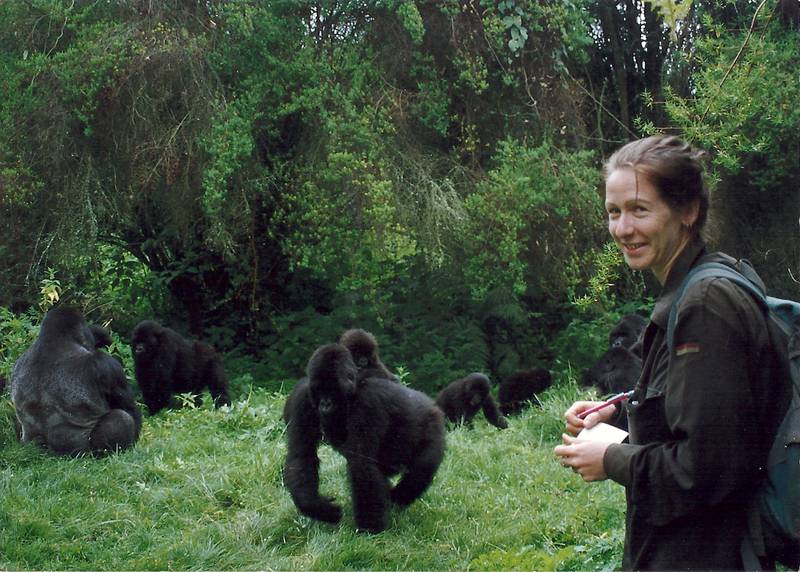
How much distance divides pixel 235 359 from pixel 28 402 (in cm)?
448

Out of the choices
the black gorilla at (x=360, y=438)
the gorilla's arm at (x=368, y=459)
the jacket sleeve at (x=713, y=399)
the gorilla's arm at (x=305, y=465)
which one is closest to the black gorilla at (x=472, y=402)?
the black gorilla at (x=360, y=438)

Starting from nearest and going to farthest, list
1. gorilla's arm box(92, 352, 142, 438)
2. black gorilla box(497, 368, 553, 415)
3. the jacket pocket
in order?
1. the jacket pocket
2. gorilla's arm box(92, 352, 142, 438)
3. black gorilla box(497, 368, 553, 415)

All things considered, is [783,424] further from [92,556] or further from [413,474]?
[92,556]

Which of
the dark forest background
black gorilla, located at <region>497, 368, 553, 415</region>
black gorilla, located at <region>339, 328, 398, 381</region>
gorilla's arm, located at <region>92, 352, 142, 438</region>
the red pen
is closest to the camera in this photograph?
the red pen

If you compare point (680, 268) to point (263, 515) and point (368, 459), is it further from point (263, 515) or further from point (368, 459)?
point (263, 515)

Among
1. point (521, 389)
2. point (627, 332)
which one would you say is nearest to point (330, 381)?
point (627, 332)

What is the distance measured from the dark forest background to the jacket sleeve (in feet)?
21.1

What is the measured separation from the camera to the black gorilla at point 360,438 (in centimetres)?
495

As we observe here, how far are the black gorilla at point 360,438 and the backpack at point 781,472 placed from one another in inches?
123

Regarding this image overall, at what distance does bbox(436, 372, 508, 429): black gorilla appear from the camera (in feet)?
27.3

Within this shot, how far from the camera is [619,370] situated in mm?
7949

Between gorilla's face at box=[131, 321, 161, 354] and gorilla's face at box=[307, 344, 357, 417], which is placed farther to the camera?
gorilla's face at box=[131, 321, 161, 354]

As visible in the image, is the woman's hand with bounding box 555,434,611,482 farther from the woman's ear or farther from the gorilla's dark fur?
the gorilla's dark fur

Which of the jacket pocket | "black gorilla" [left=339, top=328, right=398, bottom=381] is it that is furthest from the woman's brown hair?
"black gorilla" [left=339, top=328, right=398, bottom=381]
